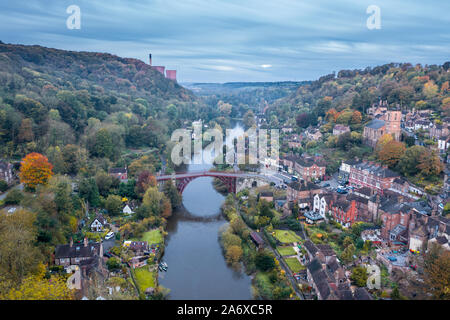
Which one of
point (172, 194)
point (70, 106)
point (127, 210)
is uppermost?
point (70, 106)

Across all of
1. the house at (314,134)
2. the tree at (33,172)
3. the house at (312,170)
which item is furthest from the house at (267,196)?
the house at (314,134)

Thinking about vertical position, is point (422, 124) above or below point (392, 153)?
above

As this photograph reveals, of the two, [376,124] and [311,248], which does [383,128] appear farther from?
[311,248]

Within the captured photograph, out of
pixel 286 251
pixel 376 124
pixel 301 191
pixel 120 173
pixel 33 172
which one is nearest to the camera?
pixel 286 251

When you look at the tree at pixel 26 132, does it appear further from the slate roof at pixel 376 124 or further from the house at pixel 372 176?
the slate roof at pixel 376 124

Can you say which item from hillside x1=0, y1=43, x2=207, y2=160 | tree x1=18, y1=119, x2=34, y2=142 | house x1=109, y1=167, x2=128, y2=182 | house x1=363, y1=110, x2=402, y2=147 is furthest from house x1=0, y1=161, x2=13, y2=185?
house x1=363, y1=110, x2=402, y2=147

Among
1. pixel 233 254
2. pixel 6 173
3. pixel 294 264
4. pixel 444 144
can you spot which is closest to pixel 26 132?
pixel 6 173
